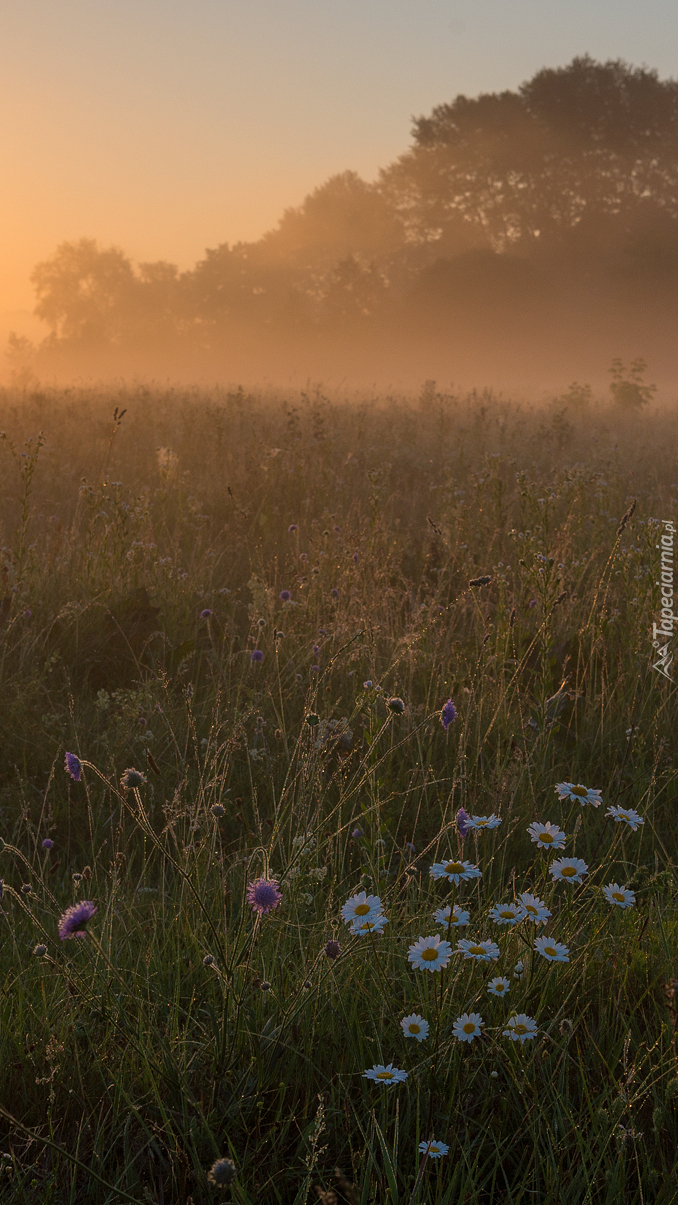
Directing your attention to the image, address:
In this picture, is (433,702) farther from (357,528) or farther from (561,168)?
(561,168)

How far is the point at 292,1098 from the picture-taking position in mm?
1337

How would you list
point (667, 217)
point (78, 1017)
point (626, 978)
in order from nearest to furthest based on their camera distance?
point (78, 1017), point (626, 978), point (667, 217)

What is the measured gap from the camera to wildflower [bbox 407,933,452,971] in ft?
3.91

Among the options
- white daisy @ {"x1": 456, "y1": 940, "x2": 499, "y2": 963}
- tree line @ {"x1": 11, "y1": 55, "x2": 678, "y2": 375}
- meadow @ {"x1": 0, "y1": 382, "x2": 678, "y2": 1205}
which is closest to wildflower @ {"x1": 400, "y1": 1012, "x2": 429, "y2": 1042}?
meadow @ {"x1": 0, "y1": 382, "x2": 678, "y2": 1205}

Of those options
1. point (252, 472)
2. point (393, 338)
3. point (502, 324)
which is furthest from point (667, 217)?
point (252, 472)

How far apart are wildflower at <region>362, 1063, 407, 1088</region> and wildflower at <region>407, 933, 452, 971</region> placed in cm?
15

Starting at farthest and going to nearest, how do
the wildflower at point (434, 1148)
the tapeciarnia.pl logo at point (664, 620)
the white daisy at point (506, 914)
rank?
1. the tapeciarnia.pl logo at point (664, 620)
2. the white daisy at point (506, 914)
3. the wildflower at point (434, 1148)

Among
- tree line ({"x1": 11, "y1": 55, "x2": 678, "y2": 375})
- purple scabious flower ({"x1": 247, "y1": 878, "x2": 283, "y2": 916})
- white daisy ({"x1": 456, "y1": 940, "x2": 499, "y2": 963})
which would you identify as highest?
tree line ({"x1": 11, "y1": 55, "x2": 678, "y2": 375})

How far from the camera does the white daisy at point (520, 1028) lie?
123 cm

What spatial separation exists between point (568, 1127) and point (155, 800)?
1.70m

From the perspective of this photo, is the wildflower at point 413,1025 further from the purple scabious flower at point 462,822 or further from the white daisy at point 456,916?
the purple scabious flower at point 462,822

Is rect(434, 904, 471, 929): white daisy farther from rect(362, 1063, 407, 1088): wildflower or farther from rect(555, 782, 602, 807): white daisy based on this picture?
rect(555, 782, 602, 807): white daisy

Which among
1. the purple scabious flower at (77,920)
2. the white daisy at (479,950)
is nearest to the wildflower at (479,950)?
the white daisy at (479,950)

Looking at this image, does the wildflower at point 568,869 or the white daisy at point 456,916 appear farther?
the wildflower at point 568,869
